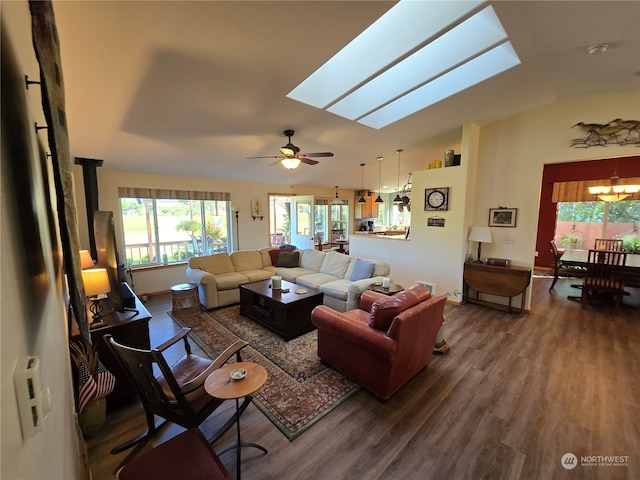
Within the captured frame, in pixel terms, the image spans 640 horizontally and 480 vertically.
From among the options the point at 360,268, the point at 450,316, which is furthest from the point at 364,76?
the point at 450,316

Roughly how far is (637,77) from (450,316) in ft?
11.5

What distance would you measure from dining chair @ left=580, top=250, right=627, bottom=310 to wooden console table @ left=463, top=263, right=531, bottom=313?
3.99 feet

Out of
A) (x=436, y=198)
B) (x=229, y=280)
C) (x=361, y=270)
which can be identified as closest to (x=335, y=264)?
(x=361, y=270)

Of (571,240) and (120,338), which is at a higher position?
(571,240)

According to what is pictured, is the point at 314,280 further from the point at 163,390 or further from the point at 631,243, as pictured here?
the point at 631,243

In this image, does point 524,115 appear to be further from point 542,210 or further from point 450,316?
point 542,210

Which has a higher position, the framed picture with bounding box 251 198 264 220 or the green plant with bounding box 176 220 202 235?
the framed picture with bounding box 251 198 264 220

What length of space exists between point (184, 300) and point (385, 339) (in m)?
3.25

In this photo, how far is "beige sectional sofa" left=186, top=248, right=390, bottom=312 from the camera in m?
3.89

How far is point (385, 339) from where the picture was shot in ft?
6.81

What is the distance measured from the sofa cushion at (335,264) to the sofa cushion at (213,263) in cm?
171

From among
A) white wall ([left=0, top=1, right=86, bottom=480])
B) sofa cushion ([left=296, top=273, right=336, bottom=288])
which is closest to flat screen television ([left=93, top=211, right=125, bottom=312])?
white wall ([left=0, top=1, right=86, bottom=480])

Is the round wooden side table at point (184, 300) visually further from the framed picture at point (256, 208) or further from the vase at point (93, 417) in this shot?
the framed picture at point (256, 208)

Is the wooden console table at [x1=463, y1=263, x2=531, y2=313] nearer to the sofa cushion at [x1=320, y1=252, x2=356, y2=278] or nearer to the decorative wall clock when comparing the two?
the decorative wall clock
